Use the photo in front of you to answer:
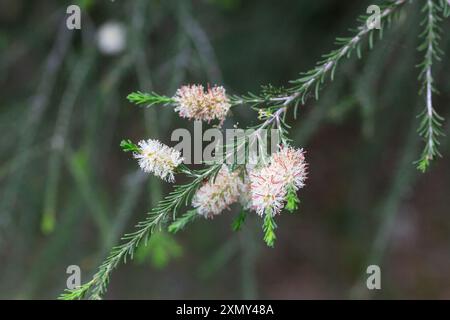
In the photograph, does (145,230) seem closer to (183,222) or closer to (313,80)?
(183,222)

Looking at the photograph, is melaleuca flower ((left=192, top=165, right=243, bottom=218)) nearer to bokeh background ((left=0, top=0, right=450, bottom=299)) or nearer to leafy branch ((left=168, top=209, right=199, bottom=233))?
leafy branch ((left=168, top=209, right=199, bottom=233))

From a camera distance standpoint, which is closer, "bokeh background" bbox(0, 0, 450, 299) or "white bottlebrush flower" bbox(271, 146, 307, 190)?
"white bottlebrush flower" bbox(271, 146, 307, 190)

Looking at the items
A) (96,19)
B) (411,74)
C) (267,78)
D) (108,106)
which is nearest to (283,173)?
(108,106)

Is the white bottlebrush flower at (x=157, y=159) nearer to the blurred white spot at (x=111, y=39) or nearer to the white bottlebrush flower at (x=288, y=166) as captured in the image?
the white bottlebrush flower at (x=288, y=166)

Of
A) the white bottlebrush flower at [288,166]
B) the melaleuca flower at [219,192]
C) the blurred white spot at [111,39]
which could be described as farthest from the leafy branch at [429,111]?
the blurred white spot at [111,39]

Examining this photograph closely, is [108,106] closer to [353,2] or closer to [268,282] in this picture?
[353,2]

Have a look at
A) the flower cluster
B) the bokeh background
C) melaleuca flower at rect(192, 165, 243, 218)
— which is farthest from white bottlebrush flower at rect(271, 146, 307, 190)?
the bokeh background

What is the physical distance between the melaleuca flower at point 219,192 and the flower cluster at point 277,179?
0.09 m

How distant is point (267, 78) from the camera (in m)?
3.76

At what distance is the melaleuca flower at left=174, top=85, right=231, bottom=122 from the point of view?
1149 millimetres

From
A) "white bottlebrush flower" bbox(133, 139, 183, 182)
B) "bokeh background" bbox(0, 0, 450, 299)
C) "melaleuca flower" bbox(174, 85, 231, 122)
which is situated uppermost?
"bokeh background" bbox(0, 0, 450, 299)

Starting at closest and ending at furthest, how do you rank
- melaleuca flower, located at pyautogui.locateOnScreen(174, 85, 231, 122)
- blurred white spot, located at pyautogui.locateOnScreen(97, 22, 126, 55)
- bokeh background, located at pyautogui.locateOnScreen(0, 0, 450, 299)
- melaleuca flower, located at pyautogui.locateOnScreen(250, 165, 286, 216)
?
melaleuca flower, located at pyautogui.locateOnScreen(250, 165, 286, 216), melaleuca flower, located at pyautogui.locateOnScreen(174, 85, 231, 122), bokeh background, located at pyautogui.locateOnScreen(0, 0, 450, 299), blurred white spot, located at pyautogui.locateOnScreen(97, 22, 126, 55)

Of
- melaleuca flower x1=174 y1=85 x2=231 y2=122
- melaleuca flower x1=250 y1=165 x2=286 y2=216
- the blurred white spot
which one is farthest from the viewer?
the blurred white spot

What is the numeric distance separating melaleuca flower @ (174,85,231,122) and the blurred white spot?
1535 millimetres
